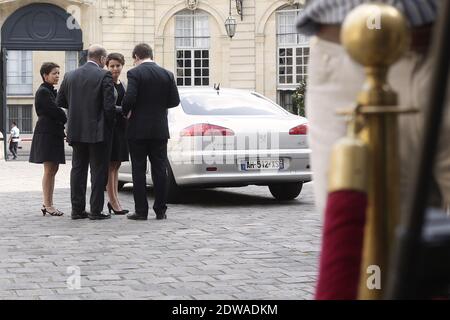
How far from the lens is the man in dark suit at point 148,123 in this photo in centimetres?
923

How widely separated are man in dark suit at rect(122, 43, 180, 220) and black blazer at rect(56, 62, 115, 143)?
0.95ft

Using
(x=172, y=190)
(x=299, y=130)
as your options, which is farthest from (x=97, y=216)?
(x=299, y=130)

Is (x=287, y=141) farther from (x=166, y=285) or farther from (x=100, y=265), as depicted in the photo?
(x=166, y=285)

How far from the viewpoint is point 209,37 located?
33.5 meters

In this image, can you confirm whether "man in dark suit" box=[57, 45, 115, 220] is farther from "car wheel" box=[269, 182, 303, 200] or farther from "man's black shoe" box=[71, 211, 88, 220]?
"car wheel" box=[269, 182, 303, 200]

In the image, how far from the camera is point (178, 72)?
111 ft

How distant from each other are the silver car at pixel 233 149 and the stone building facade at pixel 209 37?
70.1 ft

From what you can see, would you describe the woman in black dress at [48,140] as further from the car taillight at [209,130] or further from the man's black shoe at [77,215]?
the car taillight at [209,130]

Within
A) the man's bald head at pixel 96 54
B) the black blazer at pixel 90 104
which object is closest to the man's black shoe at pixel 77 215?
the black blazer at pixel 90 104

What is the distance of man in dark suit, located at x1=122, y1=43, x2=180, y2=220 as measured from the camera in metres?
9.23

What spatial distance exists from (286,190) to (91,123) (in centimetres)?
313

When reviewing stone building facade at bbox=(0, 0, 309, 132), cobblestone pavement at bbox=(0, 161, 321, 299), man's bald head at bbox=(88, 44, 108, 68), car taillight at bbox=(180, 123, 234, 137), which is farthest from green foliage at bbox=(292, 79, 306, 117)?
man's bald head at bbox=(88, 44, 108, 68)
